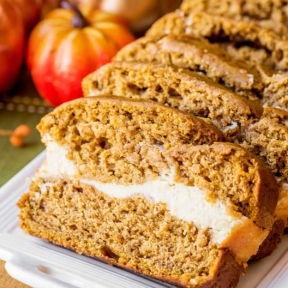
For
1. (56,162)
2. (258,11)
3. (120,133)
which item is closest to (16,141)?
(56,162)

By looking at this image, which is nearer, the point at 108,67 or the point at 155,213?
the point at 155,213

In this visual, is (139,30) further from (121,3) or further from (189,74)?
(189,74)

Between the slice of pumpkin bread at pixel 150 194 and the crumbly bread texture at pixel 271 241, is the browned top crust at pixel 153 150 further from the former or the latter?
the crumbly bread texture at pixel 271 241

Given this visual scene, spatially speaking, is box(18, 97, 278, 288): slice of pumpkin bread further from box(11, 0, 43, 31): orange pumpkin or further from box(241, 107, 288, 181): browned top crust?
box(11, 0, 43, 31): orange pumpkin

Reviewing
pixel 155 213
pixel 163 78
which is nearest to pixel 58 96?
pixel 163 78

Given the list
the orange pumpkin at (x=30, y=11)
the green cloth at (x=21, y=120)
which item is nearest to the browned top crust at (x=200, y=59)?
the green cloth at (x=21, y=120)

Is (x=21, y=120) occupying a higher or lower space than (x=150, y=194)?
lower

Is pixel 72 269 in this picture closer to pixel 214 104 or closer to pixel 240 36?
pixel 214 104
